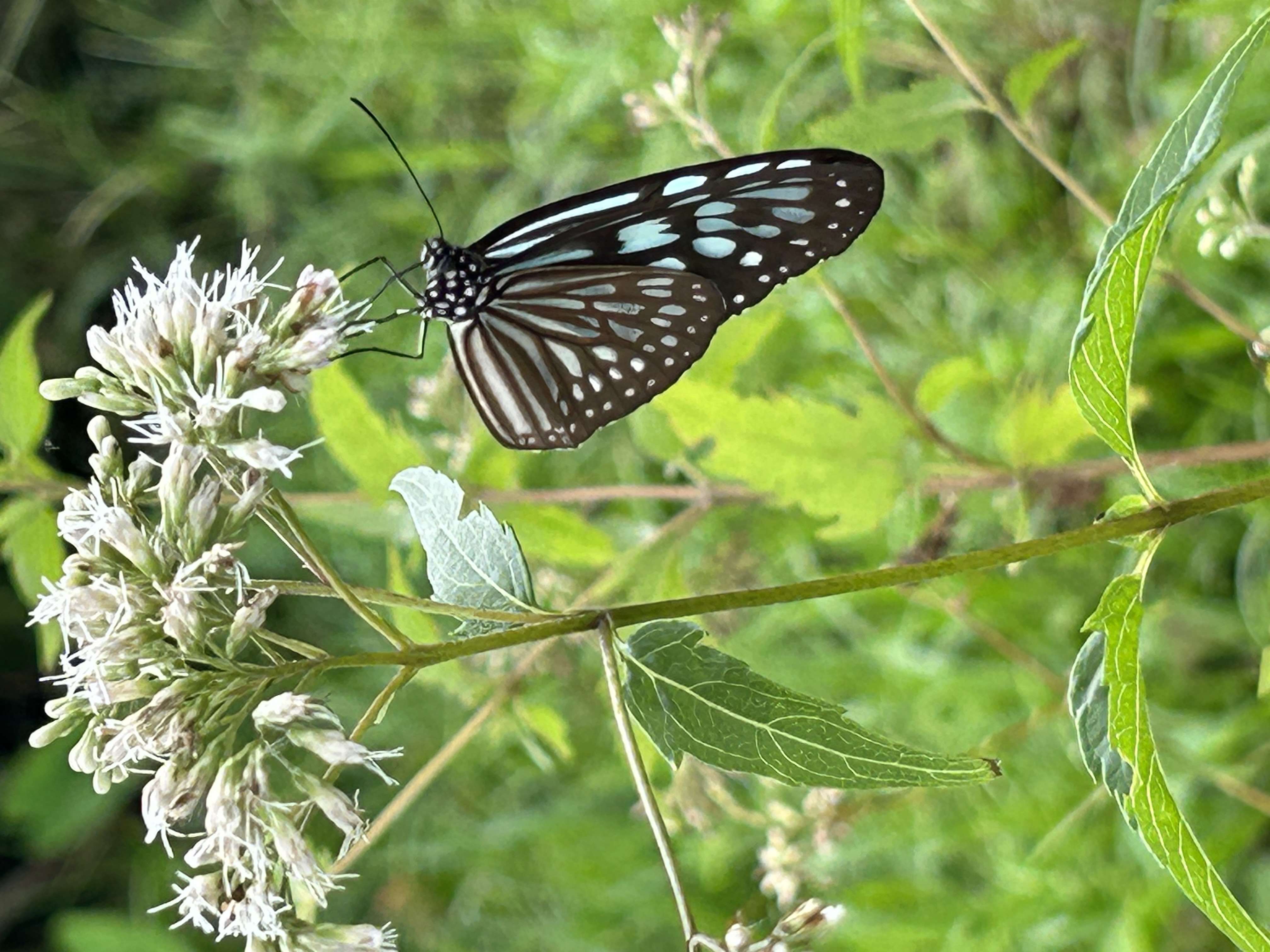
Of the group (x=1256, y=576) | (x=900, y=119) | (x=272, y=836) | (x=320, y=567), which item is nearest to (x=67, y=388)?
(x=320, y=567)

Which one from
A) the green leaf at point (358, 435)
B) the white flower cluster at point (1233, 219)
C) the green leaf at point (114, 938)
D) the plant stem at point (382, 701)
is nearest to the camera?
the plant stem at point (382, 701)

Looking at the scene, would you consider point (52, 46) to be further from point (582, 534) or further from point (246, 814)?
point (246, 814)

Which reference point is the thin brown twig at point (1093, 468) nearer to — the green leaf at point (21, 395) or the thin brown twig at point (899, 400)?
the thin brown twig at point (899, 400)

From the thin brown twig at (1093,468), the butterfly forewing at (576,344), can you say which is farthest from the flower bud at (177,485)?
the thin brown twig at (1093,468)

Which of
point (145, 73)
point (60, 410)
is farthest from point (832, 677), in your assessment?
point (145, 73)

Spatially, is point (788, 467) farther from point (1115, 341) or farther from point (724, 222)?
point (1115, 341)
